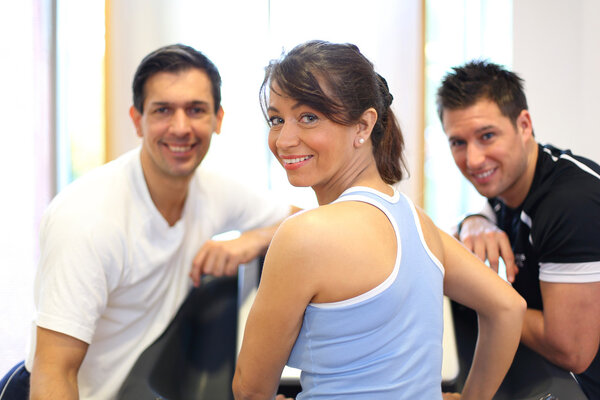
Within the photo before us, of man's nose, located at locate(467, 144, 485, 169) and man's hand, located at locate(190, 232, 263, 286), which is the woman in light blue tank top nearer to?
man's nose, located at locate(467, 144, 485, 169)

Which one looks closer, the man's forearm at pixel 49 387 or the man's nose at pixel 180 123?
the man's forearm at pixel 49 387

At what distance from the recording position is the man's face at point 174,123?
1516 millimetres

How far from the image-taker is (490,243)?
1444mm

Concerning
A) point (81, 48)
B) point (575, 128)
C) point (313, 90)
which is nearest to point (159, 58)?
point (313, 90)

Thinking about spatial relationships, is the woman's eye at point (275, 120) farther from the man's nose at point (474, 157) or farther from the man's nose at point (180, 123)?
the man's nose at point (474, 157)

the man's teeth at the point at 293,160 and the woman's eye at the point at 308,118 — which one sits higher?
the woman's eye at the point at 308,118

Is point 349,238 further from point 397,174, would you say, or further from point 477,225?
point 477,225

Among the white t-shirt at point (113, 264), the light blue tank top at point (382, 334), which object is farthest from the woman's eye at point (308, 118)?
the white t-shirt at point (113, 264)

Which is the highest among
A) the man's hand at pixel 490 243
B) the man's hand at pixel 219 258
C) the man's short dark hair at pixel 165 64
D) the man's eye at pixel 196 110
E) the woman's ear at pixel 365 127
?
the man's short dark hair at pixel 165 64

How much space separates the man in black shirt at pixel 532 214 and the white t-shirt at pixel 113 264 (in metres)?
0.79

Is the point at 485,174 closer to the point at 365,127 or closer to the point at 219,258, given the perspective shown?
the point at 365,127

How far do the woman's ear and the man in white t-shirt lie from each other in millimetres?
700

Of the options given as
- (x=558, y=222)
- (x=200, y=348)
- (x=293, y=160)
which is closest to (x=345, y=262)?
(x=293, y=160)

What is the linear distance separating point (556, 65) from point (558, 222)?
1664mm
